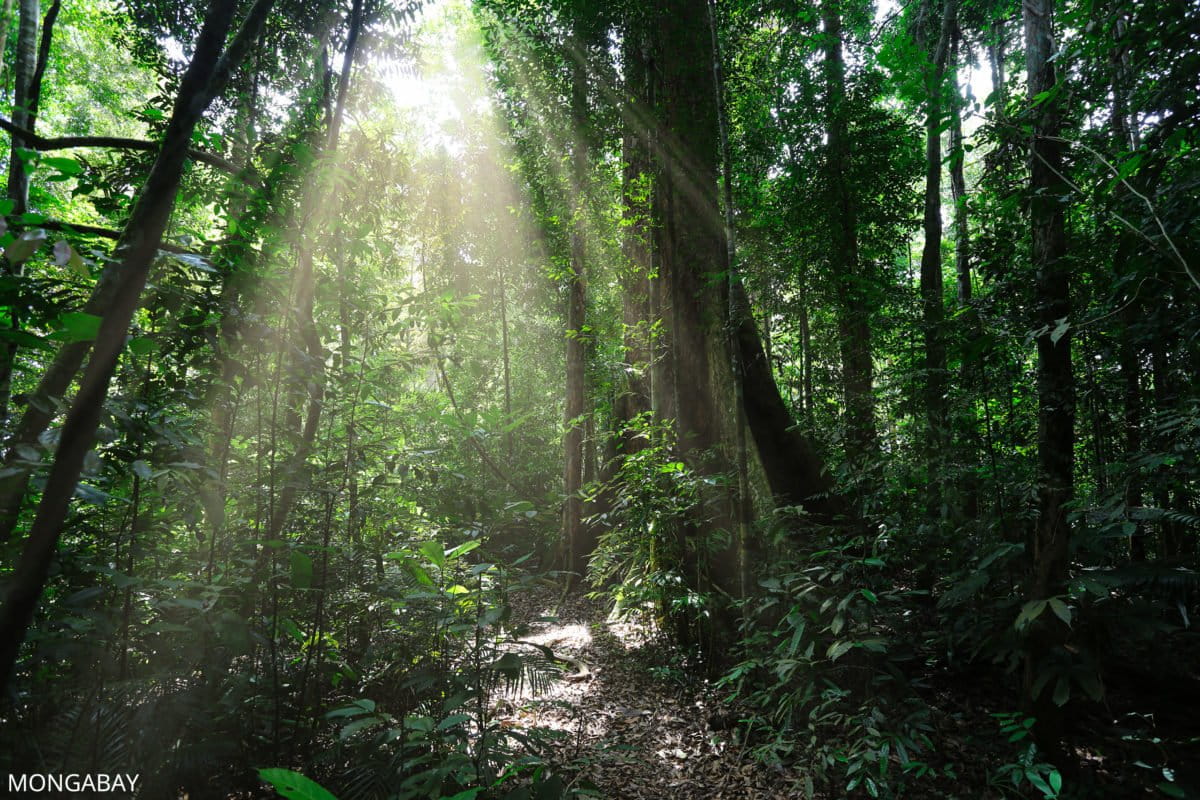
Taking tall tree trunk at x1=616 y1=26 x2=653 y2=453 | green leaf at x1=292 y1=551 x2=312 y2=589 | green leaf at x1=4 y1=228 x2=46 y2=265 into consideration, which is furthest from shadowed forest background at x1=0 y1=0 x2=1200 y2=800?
green leaf at x1=292 y1=551 x2=312 y2=589

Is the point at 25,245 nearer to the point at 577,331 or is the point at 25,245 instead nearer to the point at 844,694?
the point at 844,694

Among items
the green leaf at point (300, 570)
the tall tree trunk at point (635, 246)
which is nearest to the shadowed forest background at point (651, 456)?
the tall tree trunk at point (635, 246)

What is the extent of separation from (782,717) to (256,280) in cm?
398

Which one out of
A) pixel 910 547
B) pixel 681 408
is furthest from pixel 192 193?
pixel 910 547

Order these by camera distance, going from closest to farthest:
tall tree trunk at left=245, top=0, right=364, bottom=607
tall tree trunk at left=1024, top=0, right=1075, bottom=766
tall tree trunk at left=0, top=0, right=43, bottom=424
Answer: tall tree trunk at left=245, top=0, right=364, bottom=607
tall tree trunk at left=1024, top=0, right=1075, bottom=766
tall tree trunk at left=0, top=0, right=43, bottom=424

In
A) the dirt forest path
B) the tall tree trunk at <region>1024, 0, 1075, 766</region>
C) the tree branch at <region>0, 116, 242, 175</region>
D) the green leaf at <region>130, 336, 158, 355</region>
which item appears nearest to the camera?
the green leaf at <region>130, 336, 158, 355</region>

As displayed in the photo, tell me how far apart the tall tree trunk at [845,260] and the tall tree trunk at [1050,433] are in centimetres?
183

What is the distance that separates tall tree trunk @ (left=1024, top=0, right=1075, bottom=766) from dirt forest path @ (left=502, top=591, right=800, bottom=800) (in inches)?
59.3

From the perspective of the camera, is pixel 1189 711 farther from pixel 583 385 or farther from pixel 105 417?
pixel 583 385

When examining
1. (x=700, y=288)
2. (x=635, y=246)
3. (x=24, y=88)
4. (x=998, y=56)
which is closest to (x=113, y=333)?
(x=24, y=88)

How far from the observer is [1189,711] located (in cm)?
329

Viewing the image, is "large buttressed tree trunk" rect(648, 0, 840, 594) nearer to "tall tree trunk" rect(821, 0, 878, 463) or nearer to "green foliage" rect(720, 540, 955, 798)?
"tall tree trunk" rect(821, 0, 878, 463)

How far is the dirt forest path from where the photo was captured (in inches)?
129

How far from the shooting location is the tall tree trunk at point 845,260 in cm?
504
